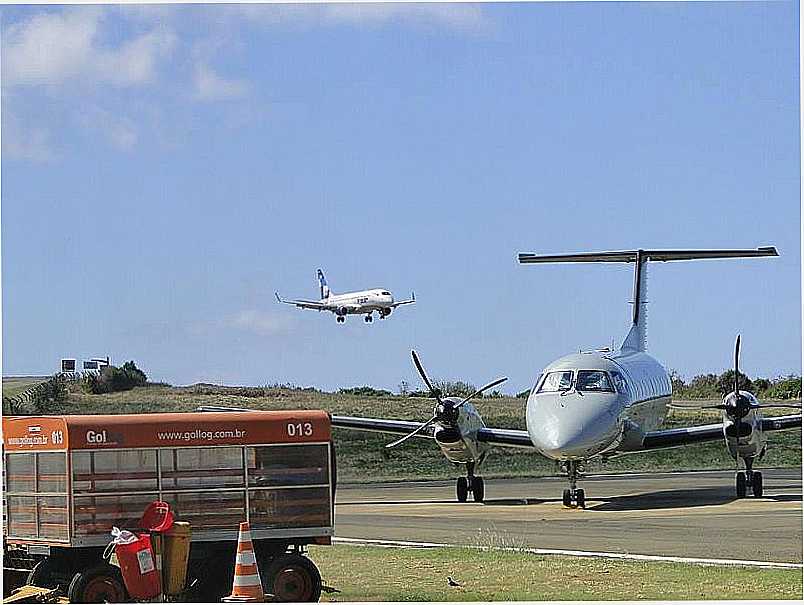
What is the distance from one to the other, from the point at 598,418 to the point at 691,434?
14.6 ft

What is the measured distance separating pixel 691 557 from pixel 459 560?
2672 mm

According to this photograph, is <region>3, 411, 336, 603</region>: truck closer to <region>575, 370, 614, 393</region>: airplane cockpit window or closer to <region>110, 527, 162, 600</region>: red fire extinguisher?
<region>110, 527, 162, 600</region>: red fire extinguisher

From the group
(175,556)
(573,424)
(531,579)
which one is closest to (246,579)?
(175,556)

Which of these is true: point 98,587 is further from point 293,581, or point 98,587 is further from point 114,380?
point 114,380

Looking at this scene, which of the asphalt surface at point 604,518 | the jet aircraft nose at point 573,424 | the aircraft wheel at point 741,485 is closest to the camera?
the asphalt surface at point 604,518

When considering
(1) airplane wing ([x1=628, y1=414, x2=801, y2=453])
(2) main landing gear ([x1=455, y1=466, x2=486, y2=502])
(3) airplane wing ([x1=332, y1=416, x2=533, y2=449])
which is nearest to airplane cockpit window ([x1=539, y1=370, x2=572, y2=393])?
(3) airplane wing ([x1=332, y1=416, x2=533, y2=449])

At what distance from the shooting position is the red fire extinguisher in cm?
1145

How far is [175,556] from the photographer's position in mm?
11922

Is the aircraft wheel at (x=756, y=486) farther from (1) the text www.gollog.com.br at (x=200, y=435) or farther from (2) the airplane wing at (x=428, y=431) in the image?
(1) the text www.gollog.com.br at (x=200, y=435)

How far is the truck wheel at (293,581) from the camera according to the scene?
12.1 m

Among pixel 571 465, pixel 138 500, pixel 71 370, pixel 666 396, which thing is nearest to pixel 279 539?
pixel 138 500

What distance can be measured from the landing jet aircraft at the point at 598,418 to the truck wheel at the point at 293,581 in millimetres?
10584

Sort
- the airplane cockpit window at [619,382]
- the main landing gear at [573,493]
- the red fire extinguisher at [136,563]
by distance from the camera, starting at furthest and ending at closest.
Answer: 1. the airplane cockpit window at [619,382]
2. the main landing gear at [573,493]
3. the red fire extinguisher at [136,563]

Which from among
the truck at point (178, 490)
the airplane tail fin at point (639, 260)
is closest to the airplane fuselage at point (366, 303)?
the airplane tail fin at point (639, 260)
